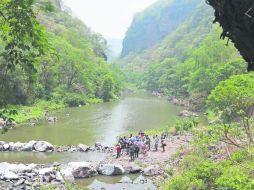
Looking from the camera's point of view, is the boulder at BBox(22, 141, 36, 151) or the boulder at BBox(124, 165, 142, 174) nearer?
the boulder at BBox(124, 165, 142, 174)

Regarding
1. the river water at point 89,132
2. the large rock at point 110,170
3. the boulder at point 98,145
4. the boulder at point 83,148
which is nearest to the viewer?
the river water at point 89,132

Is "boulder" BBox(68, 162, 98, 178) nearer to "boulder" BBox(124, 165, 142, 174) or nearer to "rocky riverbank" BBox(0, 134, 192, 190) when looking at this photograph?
"rocky riverbank" BBox(0, 134, 192, 190)

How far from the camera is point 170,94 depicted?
105 meters

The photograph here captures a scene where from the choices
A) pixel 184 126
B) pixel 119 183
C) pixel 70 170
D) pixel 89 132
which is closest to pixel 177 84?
pixel 184 126

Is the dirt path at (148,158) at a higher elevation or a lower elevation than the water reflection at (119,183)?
higher

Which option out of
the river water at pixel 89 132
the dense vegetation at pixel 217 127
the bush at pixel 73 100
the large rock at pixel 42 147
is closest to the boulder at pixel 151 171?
the river water at pixel 89 132

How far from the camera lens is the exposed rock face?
473 cm

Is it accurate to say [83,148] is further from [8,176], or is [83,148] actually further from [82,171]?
[8,176]

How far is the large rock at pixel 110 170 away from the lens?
1054 inches

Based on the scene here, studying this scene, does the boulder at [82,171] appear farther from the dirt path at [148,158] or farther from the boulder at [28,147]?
the boulder at [28,147]

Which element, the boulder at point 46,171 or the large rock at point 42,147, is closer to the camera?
the boulder at point 46,171

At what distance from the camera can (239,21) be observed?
16.1 feet

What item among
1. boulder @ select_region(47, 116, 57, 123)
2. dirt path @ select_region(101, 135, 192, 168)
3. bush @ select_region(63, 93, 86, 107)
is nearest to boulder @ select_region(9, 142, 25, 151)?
dirt path @ select_region(101, 135, 192, 168)

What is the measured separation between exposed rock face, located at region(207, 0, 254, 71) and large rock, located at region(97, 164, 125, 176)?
2221cm
